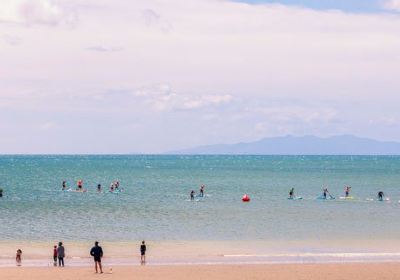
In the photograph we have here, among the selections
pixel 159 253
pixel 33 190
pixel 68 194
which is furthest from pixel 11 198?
pixel 159 253

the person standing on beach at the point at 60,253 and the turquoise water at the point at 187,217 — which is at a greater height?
the turquoise water at the point at 187,217

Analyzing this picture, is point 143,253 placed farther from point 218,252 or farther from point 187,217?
point 187,217

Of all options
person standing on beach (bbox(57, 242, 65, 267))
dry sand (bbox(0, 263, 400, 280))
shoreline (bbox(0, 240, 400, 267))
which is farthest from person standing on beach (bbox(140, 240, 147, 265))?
person standing on beach (bbox(57, 242, 65, 267))

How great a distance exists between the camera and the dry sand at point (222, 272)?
29078 mm

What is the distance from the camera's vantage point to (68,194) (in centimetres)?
8500

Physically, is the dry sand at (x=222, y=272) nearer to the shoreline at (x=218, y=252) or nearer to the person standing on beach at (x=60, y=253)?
the person standing on beach at (x=60, y=253)

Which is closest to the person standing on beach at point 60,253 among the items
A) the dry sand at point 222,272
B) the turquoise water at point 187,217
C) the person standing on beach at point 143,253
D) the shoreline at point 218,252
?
the dry sand at point 222,272

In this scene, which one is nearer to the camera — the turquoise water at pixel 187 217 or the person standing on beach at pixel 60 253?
the person standing on beach at pixel 60 253

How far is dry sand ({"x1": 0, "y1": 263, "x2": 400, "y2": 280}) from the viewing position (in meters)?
29.1

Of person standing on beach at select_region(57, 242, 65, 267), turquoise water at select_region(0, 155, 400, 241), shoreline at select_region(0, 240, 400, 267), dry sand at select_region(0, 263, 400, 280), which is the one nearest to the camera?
dry sand at select_region(0, 263, 400, 280)

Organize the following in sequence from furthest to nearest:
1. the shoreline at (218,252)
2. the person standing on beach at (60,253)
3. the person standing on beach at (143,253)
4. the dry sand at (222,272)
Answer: the shoreline at (218,252)
the person standing on beach at (143,253)
the person standing on beach at (60,253)
the dry sand at (222,272)

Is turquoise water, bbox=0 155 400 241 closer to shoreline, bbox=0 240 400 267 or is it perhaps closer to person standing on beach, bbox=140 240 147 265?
Answer: shoreline, bbox=0 240 400 267

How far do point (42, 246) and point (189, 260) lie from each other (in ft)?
32.8

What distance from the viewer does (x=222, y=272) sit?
3048 centimetres
